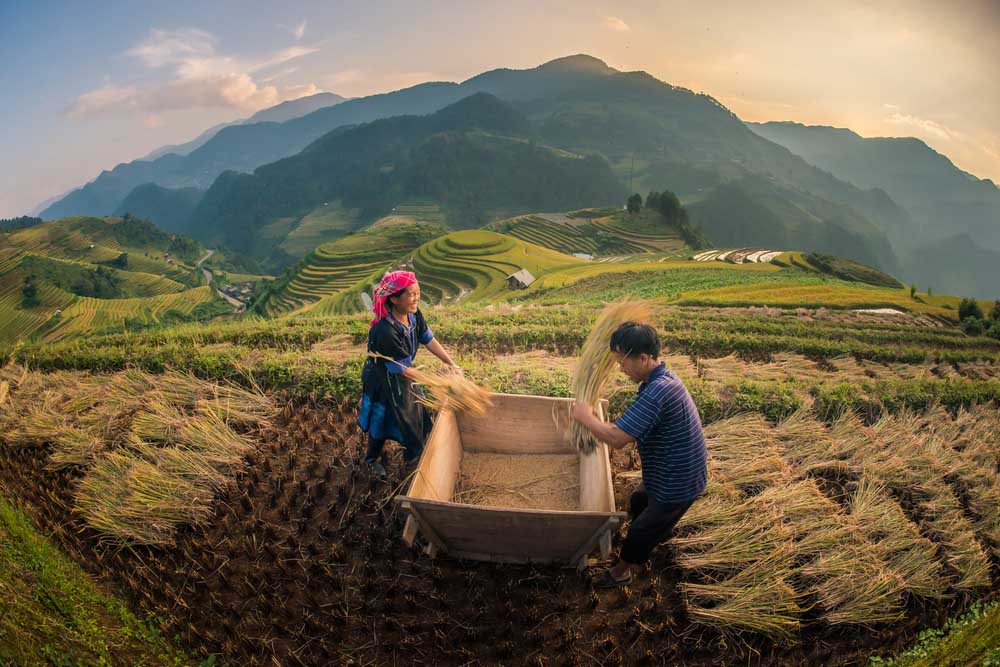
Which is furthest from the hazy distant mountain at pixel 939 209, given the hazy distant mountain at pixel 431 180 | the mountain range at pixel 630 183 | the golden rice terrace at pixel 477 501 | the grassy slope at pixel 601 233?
the golden rice terrace at pixel 477 501

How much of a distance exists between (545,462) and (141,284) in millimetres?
69164

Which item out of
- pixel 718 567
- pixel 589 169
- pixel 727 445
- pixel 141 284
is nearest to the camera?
pixel 718 567

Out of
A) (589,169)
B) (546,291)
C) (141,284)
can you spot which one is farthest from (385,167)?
(546,291)

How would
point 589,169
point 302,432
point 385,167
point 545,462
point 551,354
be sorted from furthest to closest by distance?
point 385,167
point 589,169
point 551,354
point 302,432
point 545,462

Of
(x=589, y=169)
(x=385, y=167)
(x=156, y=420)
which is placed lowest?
(x=156, y=420)

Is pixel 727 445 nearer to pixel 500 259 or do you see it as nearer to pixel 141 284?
pixel 500 259

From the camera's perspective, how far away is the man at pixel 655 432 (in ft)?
6.44

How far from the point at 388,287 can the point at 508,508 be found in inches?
56.5

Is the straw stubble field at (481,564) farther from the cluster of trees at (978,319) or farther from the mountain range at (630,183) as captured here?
the mountain range at (630,183)

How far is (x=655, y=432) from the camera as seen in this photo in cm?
210

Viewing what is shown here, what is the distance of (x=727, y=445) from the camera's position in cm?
338

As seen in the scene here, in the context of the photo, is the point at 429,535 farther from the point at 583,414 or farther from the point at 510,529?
the point at 583,414

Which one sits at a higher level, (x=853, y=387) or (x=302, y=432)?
(x=302, y=432)

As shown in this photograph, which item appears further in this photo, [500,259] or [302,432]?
[500,259]
